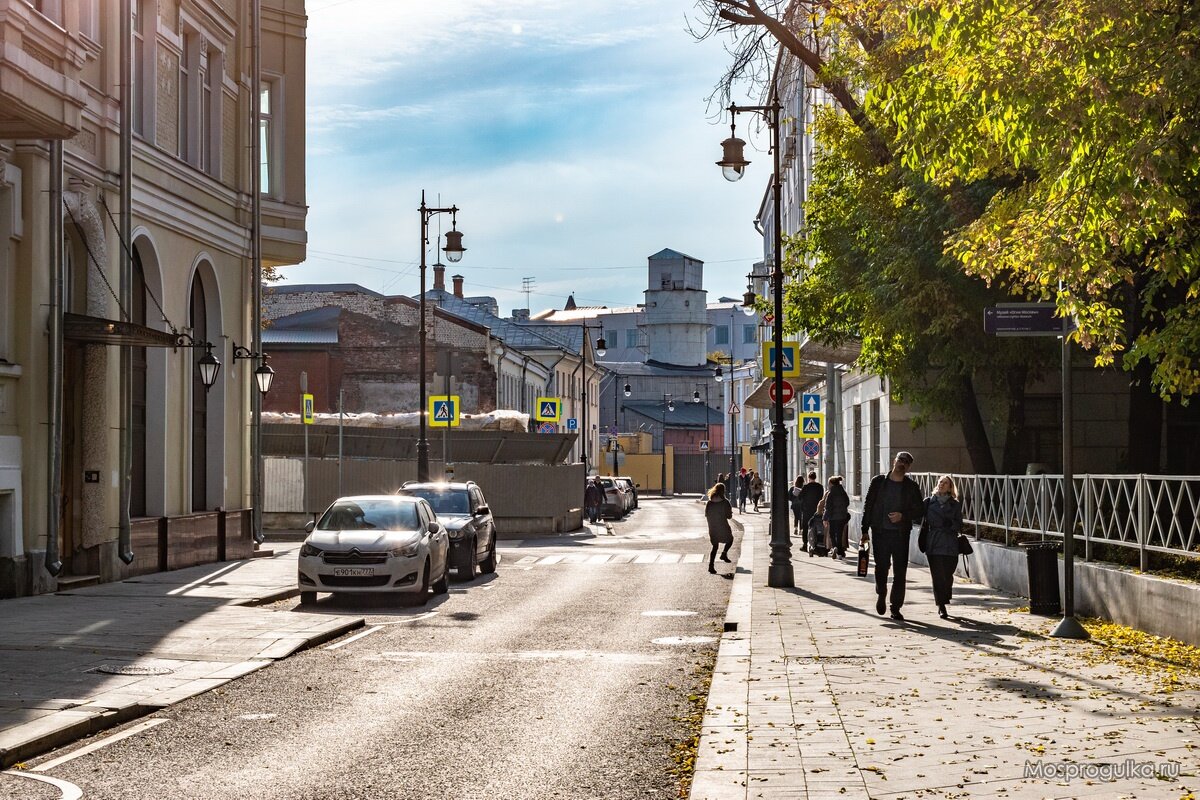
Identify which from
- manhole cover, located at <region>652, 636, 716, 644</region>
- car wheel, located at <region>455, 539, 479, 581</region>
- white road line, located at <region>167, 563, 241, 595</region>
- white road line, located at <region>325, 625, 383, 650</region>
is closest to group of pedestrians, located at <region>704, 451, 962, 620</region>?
manhole cover, located at <region>652, 636, 716, 644</region>

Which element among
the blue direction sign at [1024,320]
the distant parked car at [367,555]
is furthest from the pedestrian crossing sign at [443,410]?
the blue direction sign at [1024,320]

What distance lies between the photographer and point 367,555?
1877cm

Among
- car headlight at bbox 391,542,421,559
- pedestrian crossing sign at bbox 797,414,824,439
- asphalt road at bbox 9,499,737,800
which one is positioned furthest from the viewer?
pedestrian crossing sign at bbox 797,414,824,439

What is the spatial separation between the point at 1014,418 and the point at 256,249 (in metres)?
14.5

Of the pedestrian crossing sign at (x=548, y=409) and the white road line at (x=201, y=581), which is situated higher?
the pedestrian crossing sign at (x=548, y=409)

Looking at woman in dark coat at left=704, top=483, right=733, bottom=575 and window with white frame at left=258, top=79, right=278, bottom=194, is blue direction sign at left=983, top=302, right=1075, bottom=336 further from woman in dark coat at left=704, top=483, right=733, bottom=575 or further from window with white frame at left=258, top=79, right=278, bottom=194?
window with white frame at left=258, top=79, right=278, bottom=194

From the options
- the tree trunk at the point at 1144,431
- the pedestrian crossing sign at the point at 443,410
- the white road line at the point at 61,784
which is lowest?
the white road line at the point at 61,784

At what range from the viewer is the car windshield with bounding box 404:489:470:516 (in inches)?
974

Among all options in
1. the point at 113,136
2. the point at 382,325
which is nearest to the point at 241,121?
the point at 113,136

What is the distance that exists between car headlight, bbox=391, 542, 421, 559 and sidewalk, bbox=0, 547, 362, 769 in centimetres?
178

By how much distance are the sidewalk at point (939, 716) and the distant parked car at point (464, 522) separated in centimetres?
870

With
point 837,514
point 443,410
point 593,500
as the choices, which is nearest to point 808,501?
point 837,514

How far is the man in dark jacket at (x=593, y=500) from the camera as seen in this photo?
49781 mm

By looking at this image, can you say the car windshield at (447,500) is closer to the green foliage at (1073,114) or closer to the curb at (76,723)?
the green foliage at (1073,114)
